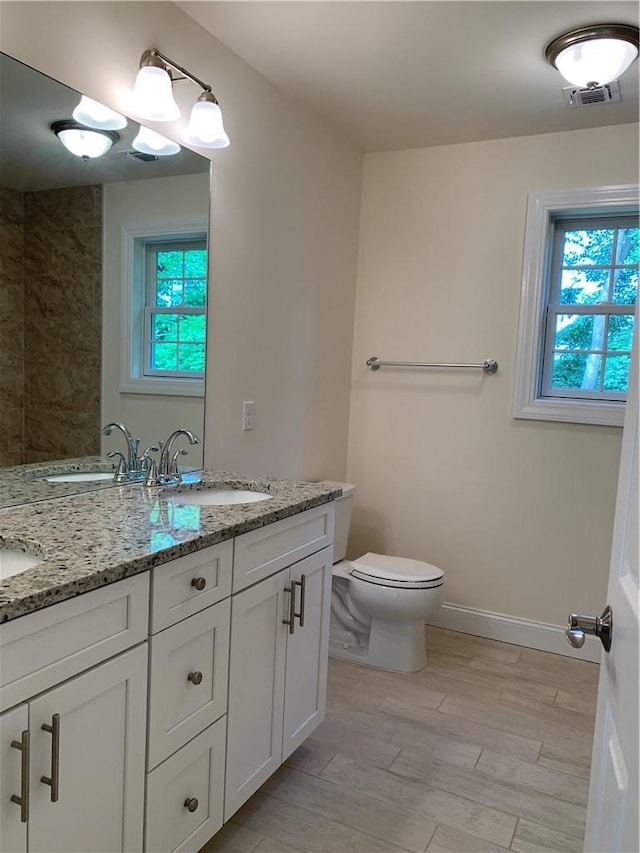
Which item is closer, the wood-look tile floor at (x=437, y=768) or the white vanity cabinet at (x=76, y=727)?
the white vanity cabinet at (x=76, y=727)

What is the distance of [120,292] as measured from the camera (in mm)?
1913

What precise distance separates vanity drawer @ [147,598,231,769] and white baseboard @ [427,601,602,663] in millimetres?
1889

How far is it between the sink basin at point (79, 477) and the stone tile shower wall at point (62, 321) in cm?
6

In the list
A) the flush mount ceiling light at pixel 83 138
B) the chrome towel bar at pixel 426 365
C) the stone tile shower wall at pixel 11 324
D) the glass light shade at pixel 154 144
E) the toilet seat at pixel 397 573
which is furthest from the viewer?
the chrome towel bar at pixel 426 365

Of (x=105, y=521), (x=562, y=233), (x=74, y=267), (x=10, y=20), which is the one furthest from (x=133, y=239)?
(x=562, y=233)

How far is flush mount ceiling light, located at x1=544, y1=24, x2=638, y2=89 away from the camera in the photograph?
199 cm

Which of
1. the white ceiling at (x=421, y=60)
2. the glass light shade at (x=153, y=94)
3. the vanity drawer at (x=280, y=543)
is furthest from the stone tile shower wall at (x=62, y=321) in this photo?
the white ceiling at (x=421, y=60)

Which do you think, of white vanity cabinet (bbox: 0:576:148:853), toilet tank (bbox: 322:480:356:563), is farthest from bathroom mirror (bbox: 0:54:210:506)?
toilet tank (bbox: 322:480:356:563)

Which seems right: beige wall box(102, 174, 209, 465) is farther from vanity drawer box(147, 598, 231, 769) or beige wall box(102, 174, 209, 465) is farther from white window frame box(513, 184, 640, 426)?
white window frame box(513, 184, 640, 426)

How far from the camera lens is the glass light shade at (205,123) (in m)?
1.98

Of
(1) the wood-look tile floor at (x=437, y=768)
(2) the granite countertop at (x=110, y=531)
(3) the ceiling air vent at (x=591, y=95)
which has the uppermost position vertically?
(3) the ceiling air vent at (x=591, y=95)

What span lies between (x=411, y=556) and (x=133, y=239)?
2127mm

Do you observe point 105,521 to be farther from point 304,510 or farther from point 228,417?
point 228,417

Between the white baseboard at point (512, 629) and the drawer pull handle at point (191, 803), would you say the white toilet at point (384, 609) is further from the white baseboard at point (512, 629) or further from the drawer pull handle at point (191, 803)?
the drawer pull handle at point (191, 803)
